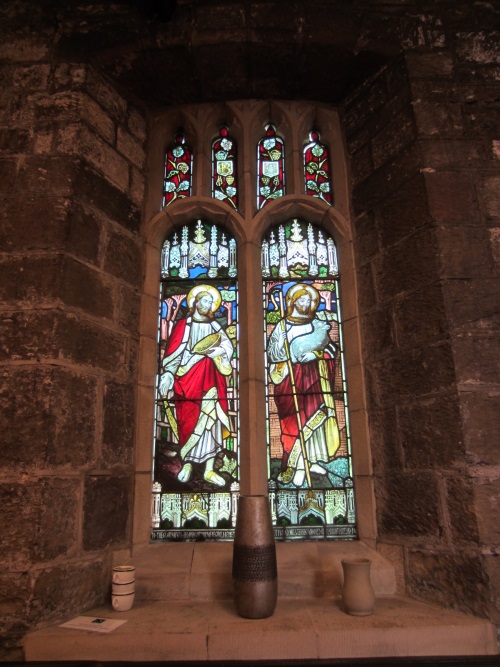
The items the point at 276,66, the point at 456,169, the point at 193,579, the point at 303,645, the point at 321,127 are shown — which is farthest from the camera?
the point at 321,127

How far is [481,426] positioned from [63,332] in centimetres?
175

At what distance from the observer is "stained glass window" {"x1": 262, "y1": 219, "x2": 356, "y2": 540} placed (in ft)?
7.75

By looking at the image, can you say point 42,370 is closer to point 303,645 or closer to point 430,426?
point 303,645

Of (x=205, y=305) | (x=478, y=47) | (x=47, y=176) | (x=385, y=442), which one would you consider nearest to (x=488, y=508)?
(x=385, y=442)

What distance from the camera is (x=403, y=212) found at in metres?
2.35

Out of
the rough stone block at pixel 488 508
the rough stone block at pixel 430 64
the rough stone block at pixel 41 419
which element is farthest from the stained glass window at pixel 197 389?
the rough stone block at pixel 430 64

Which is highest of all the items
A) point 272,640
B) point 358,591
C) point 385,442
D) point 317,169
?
point 317,169

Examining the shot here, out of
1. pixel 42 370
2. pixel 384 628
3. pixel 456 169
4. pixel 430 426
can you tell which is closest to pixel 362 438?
pixel 430 426

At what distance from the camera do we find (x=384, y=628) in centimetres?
170

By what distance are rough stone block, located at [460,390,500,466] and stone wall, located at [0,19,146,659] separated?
152cm

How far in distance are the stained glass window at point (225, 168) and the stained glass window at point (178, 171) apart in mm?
154

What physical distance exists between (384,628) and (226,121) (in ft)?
9.19

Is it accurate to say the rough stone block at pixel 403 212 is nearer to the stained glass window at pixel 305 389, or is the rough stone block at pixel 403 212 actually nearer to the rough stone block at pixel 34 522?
the stained glass window at pixel 305 389

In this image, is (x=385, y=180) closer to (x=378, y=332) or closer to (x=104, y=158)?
(x=378, y=332)
